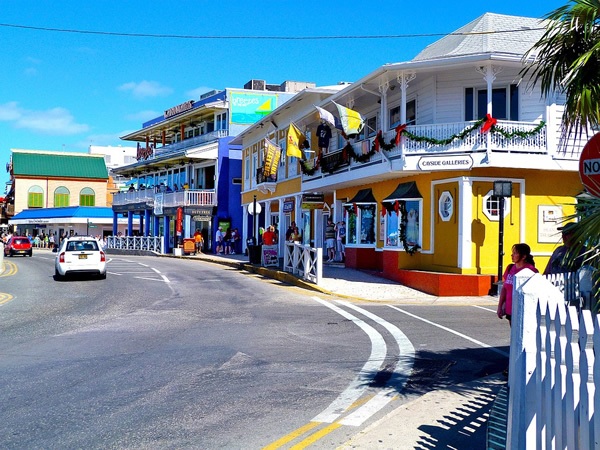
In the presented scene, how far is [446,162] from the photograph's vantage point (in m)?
19.6

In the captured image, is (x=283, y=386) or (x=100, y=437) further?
(x=283, y=386)

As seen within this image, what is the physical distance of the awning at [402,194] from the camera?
69.2ft

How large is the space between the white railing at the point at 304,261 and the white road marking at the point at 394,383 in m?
8.36

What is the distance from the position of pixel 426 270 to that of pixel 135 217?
56.1m

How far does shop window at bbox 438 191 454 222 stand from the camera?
20219mm

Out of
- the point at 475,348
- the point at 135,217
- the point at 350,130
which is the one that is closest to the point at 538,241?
the point at 350,130

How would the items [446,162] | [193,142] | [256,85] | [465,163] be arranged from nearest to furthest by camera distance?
[465,163], [446,162], [193,142], [256,85]

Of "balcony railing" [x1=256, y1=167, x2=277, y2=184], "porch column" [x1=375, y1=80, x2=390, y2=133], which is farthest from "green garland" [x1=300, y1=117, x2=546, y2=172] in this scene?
"balcony railing" [x1=256, y1=167, x2=277, y2=184]

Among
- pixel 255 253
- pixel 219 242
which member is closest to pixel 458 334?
pixel 255 253

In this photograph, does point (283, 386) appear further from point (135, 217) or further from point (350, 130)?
point (135, 217)

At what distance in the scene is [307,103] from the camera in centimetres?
3047

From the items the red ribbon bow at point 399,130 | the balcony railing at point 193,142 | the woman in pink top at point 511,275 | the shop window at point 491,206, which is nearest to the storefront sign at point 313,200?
the red ribbon bow at point 399,130

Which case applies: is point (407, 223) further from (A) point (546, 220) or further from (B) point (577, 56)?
(B) point (577, 56)

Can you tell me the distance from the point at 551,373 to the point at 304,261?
1796cm
